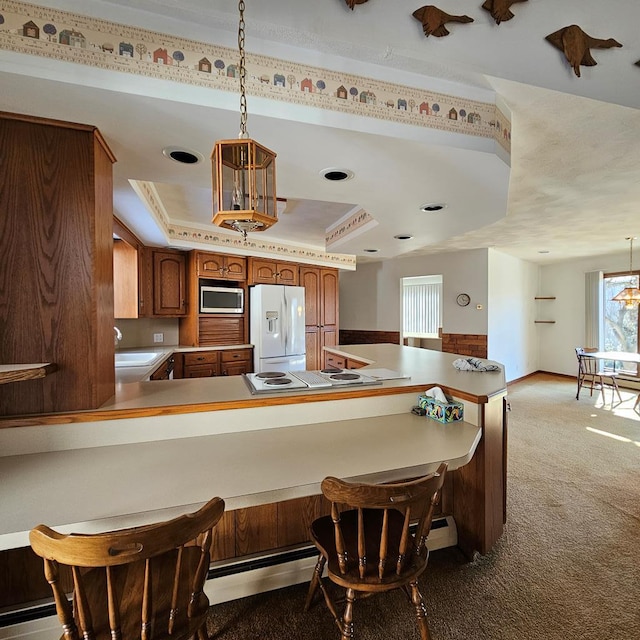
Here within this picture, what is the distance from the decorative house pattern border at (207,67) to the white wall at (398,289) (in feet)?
15.7

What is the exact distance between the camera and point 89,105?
4.04 ft

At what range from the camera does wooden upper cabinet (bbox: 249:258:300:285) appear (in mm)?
4674

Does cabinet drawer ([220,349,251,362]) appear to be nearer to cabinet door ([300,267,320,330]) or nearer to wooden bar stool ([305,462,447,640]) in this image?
cabinet door ([300,267,320,330])

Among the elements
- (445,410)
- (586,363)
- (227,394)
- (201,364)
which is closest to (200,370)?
(201,364)

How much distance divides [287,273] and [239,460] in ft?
13.1

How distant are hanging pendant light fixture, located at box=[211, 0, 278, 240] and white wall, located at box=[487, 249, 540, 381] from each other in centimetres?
554

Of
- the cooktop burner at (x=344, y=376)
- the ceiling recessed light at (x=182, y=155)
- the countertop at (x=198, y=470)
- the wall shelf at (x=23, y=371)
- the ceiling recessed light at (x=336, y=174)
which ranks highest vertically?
the ceiling recessed light at (x=182, y=155)

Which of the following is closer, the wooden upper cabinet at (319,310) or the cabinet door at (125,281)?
the cabinet door at (125,281)

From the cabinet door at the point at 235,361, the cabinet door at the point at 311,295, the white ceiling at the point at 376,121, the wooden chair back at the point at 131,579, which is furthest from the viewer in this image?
the cabinet door at the point at 311,295

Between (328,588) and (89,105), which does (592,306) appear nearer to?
(328,588)

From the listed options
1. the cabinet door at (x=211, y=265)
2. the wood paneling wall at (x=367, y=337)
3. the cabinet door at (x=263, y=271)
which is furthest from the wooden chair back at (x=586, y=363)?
the cabinet door at (x=211, y=265)

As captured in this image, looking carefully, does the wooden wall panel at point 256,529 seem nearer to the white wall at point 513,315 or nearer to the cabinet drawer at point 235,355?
the cabinet drawer at point 235,355

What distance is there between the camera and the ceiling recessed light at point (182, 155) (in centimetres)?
158

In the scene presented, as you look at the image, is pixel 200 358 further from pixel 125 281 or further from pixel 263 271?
pixel 263 271
